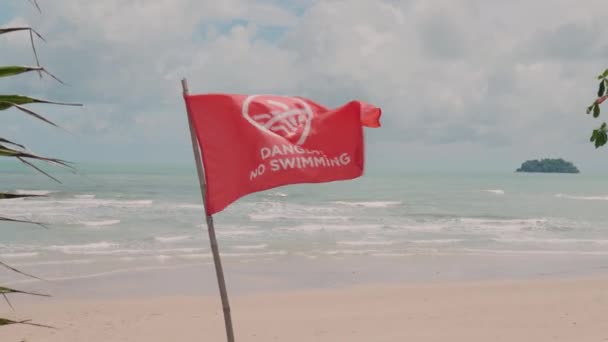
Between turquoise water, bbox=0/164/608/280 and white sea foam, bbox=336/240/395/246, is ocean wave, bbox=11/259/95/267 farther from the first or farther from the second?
white sea foam, bbox=336/240/395/246

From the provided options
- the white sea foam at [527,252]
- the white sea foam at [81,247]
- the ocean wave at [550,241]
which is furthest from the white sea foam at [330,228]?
the white sea foam at [81,247]

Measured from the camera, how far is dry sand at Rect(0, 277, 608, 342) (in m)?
9.09

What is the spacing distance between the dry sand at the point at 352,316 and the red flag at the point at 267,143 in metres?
4.87

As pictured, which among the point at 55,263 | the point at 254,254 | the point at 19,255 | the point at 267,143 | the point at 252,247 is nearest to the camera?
the point at 267,143

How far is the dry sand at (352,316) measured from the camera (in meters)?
9.09

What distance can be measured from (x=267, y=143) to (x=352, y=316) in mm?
6335

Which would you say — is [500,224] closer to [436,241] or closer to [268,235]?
[436,241]

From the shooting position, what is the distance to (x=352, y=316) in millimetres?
10234

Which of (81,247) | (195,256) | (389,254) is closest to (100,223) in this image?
(81,247)

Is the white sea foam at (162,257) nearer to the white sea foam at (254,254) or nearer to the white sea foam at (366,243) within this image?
the white sea foam at (254,254)

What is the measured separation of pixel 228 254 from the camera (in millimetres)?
17438

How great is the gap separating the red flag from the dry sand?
4865 mm

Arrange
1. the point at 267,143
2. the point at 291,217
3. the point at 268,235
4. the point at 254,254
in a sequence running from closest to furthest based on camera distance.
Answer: the point at 267,143 < the point at 254,254 < the point at 268,235 < the point at 291,217

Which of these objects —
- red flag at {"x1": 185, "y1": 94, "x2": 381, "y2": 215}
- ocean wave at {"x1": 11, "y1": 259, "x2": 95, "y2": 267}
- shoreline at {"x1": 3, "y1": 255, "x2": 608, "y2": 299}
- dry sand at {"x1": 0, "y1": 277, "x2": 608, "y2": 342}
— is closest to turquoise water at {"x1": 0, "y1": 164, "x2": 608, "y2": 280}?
ocean wave at {"x1": 11, "y1": 259, "x2": 95, "y2": 267}
